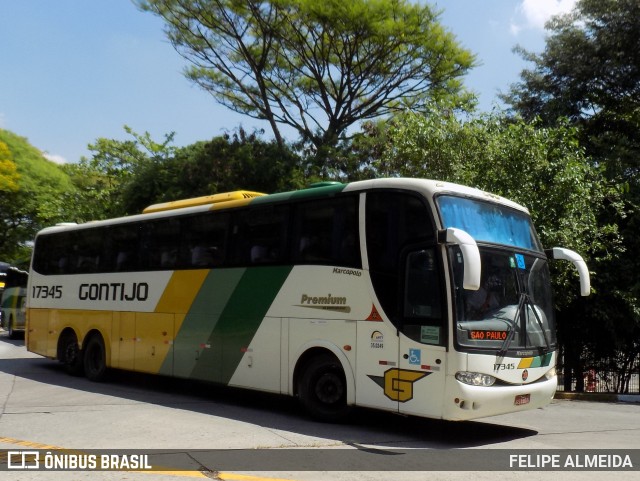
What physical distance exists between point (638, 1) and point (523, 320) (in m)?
16.7

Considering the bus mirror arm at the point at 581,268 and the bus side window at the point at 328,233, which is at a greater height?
the bus side window at the point at 328,233

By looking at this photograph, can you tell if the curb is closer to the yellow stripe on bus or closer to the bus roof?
the bus roof

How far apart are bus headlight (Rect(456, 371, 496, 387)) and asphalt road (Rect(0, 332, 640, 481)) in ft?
2.58

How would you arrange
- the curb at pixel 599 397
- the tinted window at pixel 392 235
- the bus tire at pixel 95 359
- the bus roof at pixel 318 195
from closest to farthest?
the tinted window at pixel 392 235 < the bus roof at pixel 318 195 < the bus tire at pixel 95 359 < the curb at pixel 599 397

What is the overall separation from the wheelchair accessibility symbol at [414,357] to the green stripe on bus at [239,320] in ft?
8.60

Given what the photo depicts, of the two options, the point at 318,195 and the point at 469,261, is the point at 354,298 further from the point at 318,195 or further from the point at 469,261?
the point at 469,261

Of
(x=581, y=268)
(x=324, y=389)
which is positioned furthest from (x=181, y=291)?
(x=581, y=268)

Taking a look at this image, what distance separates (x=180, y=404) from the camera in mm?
11766

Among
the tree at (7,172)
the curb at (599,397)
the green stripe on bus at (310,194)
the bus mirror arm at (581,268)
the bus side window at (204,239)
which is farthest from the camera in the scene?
the tree at (7,172)

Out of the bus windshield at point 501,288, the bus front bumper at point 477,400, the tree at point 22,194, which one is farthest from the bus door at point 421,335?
the tree at point 22,194

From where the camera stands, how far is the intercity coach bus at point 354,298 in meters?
8.55

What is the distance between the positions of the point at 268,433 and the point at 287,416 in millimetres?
1652

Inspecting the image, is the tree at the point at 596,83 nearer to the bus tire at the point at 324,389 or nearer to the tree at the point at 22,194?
the bus tire at the point at 324,389

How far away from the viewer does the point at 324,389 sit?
1012 cm
